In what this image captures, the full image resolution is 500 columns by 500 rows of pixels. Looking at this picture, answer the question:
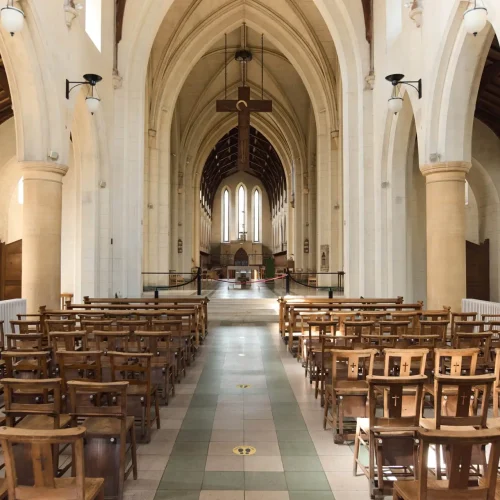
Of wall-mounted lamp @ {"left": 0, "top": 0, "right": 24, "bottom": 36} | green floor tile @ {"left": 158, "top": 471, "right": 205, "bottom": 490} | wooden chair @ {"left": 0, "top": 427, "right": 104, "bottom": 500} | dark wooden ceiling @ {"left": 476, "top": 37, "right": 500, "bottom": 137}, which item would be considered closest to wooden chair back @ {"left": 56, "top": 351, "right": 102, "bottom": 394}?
green floor tile @ {"left": 158, "top": 471, "right": 205, "bottom": 490}

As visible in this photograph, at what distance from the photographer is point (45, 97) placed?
382 inches

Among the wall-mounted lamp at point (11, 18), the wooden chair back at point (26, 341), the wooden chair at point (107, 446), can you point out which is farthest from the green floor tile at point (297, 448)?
the wall-mounted lamp at point (11, 18)

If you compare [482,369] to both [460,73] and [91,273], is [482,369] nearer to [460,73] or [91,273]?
[460,73]

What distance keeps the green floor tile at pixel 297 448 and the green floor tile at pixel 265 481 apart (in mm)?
430

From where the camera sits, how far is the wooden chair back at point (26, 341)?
18.0 feet

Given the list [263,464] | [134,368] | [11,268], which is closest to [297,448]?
[263,464]

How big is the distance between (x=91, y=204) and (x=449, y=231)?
29.1 feet

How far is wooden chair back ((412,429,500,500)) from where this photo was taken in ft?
7.15

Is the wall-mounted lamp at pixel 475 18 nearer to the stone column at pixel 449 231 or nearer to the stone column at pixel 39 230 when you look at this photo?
the stone column at pixel 449 231

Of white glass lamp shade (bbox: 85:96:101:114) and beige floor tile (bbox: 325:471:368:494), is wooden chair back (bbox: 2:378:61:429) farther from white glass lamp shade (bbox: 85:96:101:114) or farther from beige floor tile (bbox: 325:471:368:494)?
white glass lamp shade (bbox: 85:96:101:114)

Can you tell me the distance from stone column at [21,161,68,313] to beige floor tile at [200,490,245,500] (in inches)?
294

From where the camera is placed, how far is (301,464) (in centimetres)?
397

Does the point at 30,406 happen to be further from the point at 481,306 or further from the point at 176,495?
the point at 481,306

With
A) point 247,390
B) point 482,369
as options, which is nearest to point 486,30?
point 482,369
